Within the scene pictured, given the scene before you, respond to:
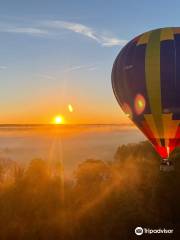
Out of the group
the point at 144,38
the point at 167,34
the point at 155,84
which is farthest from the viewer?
the point at 144,38

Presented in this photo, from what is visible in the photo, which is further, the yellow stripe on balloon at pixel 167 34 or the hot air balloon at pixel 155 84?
the yellow stripe on balloon at pixel 167 34

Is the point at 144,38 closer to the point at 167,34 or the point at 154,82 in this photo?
the point at 167,34

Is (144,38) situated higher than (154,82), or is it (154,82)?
(144,38)

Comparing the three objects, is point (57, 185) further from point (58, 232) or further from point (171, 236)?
point (171, 236)

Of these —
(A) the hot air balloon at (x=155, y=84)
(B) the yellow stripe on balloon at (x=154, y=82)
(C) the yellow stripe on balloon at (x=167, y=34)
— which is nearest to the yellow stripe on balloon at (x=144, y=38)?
(A) the hot air balloon at (x=155, y=84)

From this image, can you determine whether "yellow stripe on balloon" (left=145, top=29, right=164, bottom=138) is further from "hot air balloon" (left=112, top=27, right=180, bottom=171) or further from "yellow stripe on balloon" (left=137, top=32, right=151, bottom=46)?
"yellow stripe on balloon" (left=137, top=32, right=151, bottom=46)

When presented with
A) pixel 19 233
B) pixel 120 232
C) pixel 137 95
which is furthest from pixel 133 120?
pixel 19 233

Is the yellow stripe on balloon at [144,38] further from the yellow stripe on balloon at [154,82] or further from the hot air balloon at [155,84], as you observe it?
the yellow stripe on balloon at [154,82]

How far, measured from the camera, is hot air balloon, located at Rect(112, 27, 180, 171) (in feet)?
77.5

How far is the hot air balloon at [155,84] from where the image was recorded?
23609 mm

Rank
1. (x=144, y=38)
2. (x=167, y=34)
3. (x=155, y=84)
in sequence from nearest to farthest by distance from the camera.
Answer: (x=155, y=84), (x=167, y=34), (x=144, y=38)

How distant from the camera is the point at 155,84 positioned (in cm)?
2389

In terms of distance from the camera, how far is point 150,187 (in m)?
35.9

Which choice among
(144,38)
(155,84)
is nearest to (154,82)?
(155,84)
